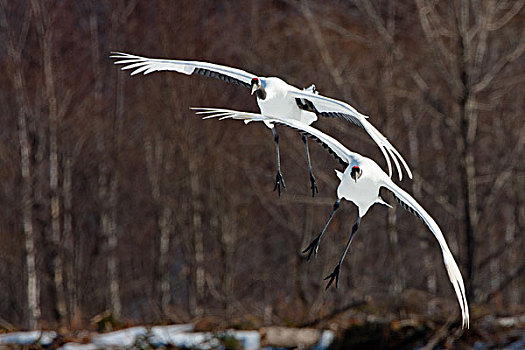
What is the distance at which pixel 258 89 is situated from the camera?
2.93 m

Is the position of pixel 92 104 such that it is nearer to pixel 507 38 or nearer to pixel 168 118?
pixel 168 118

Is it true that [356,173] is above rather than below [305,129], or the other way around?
below

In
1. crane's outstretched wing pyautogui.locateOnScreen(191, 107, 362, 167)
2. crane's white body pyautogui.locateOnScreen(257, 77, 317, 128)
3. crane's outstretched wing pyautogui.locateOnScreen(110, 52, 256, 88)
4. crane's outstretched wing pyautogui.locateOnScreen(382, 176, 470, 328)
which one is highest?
crane's outstretched wing pyautogui.locateOnScreen(110, 52, 256, 88)

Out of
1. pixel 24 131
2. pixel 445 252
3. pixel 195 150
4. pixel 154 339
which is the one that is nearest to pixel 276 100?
pixel 445 252

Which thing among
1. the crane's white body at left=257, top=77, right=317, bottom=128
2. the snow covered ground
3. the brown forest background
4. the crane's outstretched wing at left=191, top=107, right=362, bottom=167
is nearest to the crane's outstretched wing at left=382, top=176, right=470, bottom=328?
the crane's outstretched wing at left=191, top=107, right=362, bottom=167

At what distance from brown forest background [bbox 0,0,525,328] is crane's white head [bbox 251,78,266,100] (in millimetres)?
6177

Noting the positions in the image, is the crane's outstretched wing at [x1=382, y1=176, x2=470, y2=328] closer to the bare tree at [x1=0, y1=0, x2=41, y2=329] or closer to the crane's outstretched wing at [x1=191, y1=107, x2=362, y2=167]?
the crane's outstretched wing at [x1=191, y1=107, x2=362, y2=167]

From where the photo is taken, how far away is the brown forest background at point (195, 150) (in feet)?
33.4

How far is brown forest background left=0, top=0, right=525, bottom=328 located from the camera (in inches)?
401

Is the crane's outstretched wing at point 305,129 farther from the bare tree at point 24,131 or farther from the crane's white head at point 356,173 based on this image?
the bare tree at point 24,131

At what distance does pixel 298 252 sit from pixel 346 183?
794cm

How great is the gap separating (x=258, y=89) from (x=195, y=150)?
8281mm

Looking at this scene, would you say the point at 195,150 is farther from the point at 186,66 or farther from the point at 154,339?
the point at 186,66

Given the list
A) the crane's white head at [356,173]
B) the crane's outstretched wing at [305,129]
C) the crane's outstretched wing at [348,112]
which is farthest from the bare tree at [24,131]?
the crane's white head at [356,173]
